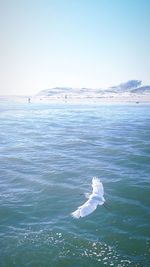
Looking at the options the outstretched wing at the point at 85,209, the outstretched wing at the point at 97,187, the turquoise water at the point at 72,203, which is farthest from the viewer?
the outstretched wing at the point at 97,187

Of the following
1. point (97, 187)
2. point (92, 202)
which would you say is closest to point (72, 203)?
point (92, 202)

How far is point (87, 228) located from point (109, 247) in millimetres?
1733

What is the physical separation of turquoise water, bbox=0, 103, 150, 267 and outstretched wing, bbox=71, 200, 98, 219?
15.0 inches

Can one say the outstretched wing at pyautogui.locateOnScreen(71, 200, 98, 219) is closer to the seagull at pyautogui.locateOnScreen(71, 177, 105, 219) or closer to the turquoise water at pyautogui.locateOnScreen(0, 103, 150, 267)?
the seagull at pyautogui.locateOnScreen(71, 177, 105, 219)

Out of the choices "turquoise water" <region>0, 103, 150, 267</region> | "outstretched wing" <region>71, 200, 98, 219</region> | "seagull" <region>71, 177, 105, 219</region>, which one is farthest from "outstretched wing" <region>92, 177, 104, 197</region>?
"outstretched wing" <region>71, 200, 98, 219</region>

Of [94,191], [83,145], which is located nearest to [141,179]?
[94,191]

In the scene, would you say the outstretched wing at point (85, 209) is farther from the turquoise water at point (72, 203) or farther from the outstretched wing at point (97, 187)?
the outstretched wing at point (97, 187)

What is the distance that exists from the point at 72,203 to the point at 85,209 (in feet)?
3.94

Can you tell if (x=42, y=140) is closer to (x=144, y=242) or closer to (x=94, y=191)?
(x=94, y=191)

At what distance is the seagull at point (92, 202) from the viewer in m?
15.1

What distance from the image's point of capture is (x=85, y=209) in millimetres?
15523

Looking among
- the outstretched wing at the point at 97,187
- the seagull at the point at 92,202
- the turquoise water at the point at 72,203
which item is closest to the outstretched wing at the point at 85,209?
the seagull at the point at 92,202

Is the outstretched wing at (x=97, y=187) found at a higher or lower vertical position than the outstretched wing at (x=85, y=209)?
higher

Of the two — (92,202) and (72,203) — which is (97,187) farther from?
(72,203)
